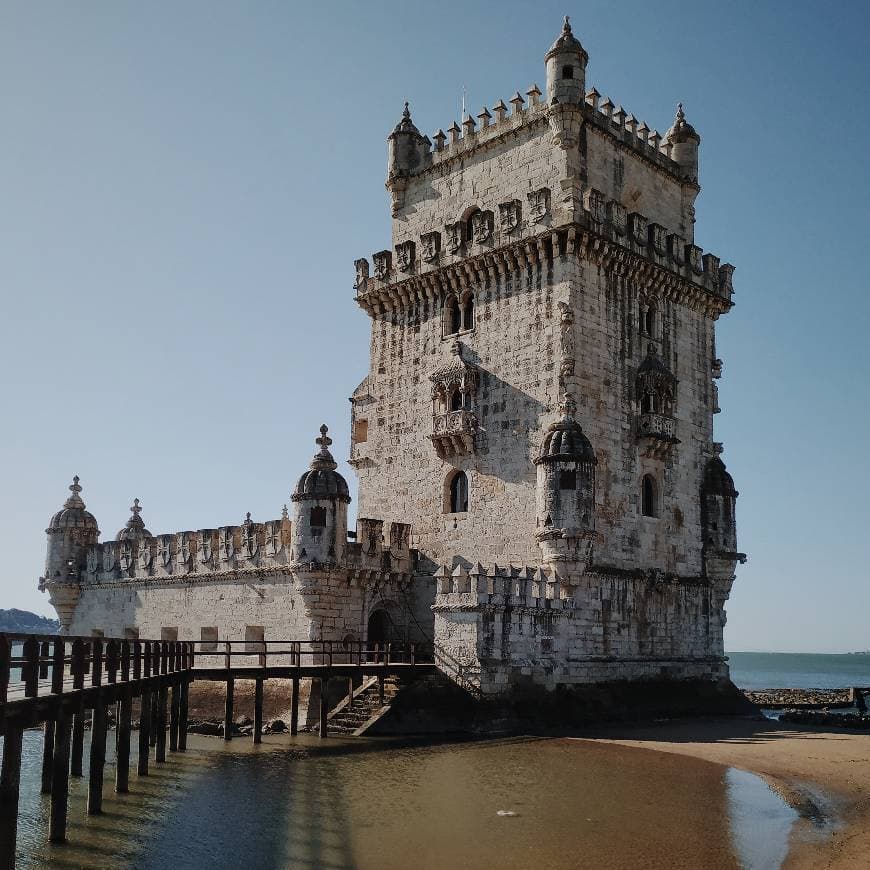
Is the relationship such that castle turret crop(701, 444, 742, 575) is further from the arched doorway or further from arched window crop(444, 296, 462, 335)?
the arched doorway

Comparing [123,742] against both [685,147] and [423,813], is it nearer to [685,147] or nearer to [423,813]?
[423,813]

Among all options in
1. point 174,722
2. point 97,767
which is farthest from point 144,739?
point 97,767

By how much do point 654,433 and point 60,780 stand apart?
885 inches

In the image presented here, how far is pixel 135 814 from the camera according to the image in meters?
19.4

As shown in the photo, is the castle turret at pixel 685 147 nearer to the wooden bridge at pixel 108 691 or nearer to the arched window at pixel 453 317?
the arched window at pixel 453 317

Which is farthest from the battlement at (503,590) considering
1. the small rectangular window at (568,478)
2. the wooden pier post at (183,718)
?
the wooden pier post at (183,718)

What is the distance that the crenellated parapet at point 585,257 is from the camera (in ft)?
109

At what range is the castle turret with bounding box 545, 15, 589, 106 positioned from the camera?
33.9 m

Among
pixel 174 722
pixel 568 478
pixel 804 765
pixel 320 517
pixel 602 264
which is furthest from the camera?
pixel 602 264

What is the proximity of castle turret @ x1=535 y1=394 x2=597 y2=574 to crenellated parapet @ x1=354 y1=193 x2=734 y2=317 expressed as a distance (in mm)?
6180

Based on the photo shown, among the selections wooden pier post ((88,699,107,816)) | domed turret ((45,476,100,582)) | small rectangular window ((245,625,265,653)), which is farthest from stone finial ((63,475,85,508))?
wooden pier post ((88,699,107,816))

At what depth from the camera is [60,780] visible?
673 inches

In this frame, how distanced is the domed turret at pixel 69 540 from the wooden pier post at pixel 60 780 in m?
28.3

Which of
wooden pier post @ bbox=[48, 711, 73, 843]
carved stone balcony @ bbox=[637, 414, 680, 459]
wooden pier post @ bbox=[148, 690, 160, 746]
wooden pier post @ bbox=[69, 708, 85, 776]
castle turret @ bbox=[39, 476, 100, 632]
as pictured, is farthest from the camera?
castle turret @ bbox=[39, 476, 100, 632]
